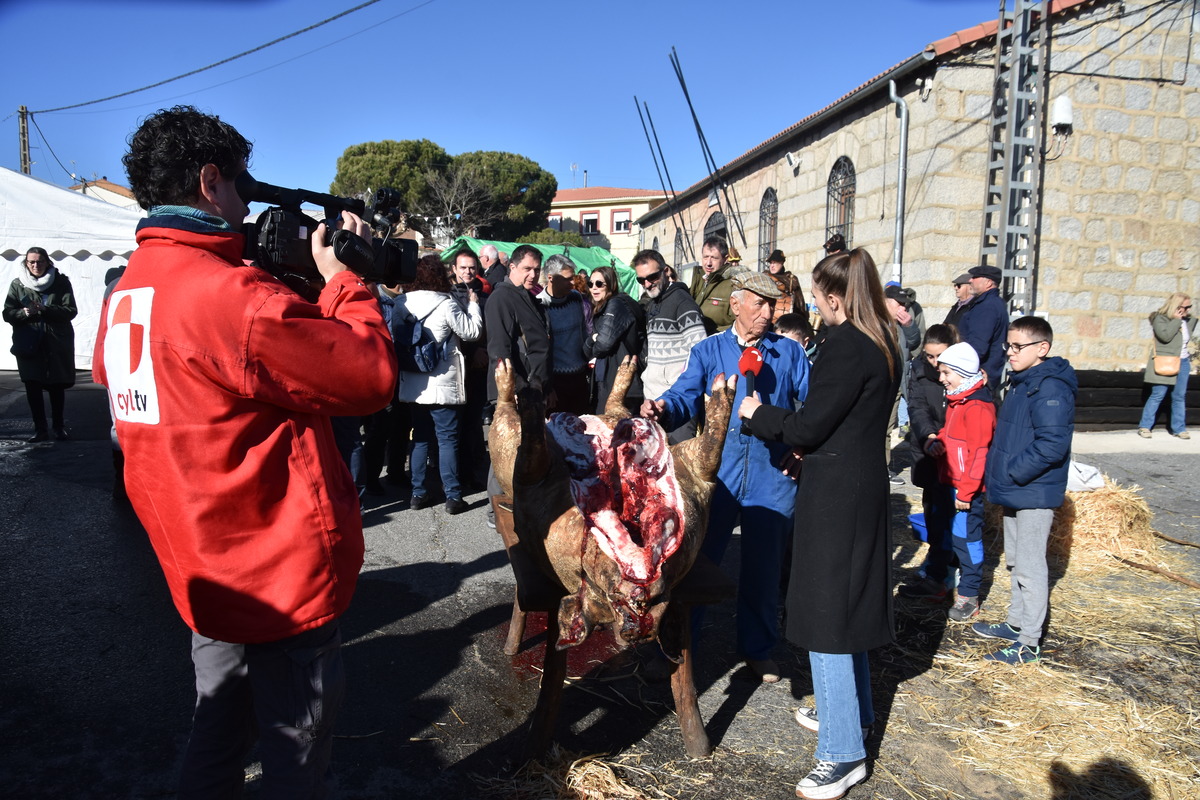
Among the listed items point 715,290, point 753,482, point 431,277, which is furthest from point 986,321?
point 431,277

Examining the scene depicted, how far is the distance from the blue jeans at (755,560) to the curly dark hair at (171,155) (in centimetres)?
242

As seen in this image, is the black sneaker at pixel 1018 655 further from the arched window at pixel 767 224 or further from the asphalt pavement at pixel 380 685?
the arched window at pixel 767 224

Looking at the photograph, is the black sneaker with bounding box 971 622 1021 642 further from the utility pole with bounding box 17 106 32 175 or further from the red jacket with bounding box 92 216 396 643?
the utility pole with bounding box 17 106 32 175

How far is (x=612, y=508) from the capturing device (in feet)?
8.79

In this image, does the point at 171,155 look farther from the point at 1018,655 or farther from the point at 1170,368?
the point at 1170,368

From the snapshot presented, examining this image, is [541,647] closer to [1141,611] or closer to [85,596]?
[85,596]

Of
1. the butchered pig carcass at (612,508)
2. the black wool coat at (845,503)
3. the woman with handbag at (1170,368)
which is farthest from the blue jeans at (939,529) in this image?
the woman with handbag at (1170,368)

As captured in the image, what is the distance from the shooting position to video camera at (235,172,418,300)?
6.19ft

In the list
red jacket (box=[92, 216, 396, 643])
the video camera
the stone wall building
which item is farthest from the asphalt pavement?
the stone wall building

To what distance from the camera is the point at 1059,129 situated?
10617 millimetres

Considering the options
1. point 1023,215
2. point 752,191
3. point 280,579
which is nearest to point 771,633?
point 280,579

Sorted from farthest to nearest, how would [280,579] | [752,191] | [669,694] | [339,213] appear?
[752,191] → [669,694] → [339,213] → [280,579]

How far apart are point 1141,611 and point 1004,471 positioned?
1656 millimetres

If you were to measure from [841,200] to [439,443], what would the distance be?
990 cm
